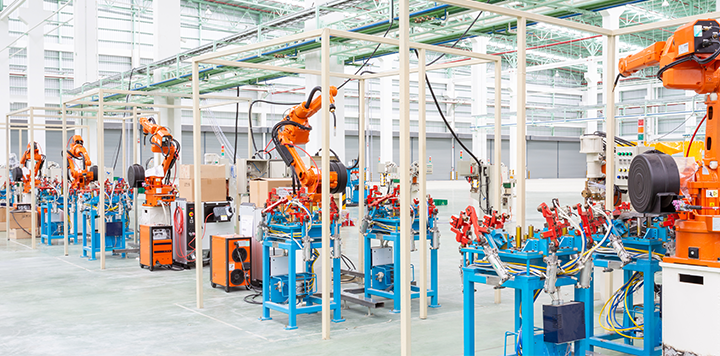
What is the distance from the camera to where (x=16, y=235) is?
13320mm

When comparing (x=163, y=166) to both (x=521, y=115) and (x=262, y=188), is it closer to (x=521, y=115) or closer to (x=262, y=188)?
(x=262, y=188)

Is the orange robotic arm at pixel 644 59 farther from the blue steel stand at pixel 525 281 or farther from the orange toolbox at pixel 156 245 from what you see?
the orange toolbox at pixel 156 245

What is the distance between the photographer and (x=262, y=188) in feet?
26.5

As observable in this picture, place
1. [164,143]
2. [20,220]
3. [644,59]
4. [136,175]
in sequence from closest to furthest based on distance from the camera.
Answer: [644,59] → [164,143] → [136,175] → [20,220]

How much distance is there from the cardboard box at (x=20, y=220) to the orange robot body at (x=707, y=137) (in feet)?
42.8

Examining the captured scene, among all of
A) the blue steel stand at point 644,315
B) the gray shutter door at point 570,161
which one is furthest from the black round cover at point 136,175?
the gray shutter door at point 570,161

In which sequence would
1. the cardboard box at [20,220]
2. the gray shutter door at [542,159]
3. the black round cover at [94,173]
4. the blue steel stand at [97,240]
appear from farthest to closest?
the gray shutter door at [542,159] < the cardboard box at [20,220] < the black round cover at [94,173] < the blue steel stand at [97,240]

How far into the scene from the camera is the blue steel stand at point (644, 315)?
4.47 meters

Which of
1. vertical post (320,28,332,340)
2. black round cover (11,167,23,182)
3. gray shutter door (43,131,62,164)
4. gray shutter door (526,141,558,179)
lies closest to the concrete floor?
vertical post (320,28,332,340)

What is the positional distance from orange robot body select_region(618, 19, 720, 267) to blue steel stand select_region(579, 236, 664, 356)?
1.54ft

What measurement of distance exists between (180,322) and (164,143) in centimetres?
423

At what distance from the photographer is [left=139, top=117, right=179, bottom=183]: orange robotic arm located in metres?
9.64

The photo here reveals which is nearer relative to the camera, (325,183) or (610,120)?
(325,183)

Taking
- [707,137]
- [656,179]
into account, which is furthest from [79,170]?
[707,137]
